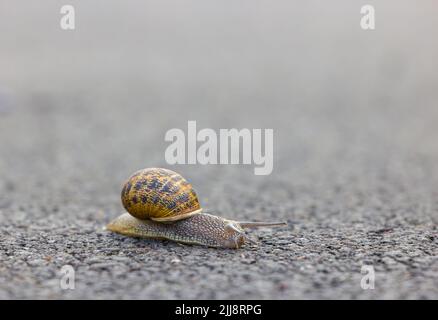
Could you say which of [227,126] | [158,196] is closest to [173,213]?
[158,196]

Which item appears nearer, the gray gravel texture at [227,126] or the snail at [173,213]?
the gray gravel texture at [227,126]

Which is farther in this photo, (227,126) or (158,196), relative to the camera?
(227,126)

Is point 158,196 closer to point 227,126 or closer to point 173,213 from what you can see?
point 173,213

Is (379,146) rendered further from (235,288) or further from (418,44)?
(418,44)

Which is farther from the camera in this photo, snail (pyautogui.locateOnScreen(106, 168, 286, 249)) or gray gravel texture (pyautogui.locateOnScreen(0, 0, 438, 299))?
snail (pyautogui.locateOnScreen(106, 168, 286, 249))
